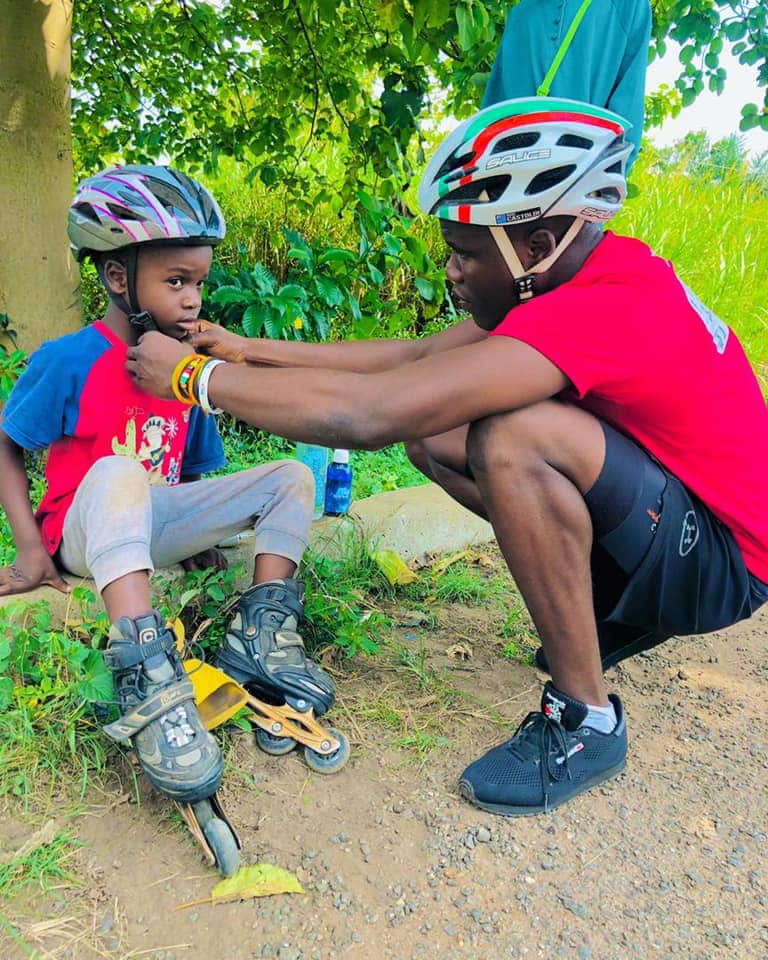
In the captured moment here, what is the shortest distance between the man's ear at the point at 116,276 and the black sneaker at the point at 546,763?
167 cm

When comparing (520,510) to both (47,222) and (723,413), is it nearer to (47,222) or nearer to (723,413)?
(723,413)

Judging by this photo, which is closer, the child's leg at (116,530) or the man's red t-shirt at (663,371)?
the man's red t-shirt at (663,371)

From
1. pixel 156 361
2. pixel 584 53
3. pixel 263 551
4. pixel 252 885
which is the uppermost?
pixel 584 53

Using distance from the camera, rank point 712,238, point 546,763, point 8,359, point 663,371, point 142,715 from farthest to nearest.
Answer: point 712,238 < point 8,359 < point 546,763 < point 663,371 < point 142,715

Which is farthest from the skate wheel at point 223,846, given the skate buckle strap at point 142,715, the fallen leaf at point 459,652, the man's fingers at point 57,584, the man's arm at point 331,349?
the man's arm at point 331,349

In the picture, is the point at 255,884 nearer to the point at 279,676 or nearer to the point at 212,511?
the point at 279,676

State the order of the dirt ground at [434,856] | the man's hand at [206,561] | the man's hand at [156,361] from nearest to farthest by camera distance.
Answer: the dirt ground at [434,856] < the man's hand at [156,361] < the man's hand at [206,561]

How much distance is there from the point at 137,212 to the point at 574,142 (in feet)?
3.97

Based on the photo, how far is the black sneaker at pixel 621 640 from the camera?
256 centimetres

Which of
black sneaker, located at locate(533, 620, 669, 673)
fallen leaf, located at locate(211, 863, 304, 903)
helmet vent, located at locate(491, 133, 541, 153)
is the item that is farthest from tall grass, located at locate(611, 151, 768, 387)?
fallen leaf, located at locate(211, 863, 304, 903)

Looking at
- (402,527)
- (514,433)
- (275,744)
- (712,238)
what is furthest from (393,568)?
(712,238)

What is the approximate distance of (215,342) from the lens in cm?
252

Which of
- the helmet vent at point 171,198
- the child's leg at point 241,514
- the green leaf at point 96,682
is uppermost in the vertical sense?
the helmet vent at point 171,198

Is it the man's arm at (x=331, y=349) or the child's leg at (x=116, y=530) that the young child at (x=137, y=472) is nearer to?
the child's leg at (x=116, y=530)
